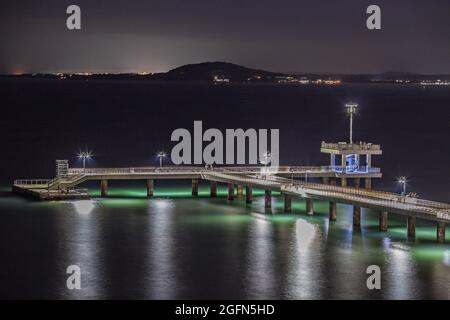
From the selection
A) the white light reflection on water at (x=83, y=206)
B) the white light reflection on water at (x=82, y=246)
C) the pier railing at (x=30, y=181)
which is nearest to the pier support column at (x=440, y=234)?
the white light reflection on water at (x=82, y=246)

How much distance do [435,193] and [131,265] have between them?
43.7 meters

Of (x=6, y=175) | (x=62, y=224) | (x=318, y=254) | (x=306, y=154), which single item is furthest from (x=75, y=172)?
(x=306, y=154)

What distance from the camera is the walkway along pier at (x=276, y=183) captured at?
7781cm

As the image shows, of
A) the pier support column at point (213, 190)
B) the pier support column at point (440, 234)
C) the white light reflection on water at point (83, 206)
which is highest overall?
the pier support column at point (213, 190)

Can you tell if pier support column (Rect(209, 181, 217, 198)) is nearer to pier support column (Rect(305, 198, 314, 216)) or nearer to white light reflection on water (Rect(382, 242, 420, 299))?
pier support column (Rect(305, 198, 314, 216))

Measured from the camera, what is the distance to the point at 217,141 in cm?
16200

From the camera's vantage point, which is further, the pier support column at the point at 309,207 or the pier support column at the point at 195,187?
the pier support column at the point at 195,187

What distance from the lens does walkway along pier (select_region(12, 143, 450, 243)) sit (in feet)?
255

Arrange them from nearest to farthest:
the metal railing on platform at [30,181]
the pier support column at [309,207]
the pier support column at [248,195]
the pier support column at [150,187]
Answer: the pier support column at [309,207] → the pier support column at [248,195] → the pier support column at [150,187] → the metal railing on platform at [30,181]

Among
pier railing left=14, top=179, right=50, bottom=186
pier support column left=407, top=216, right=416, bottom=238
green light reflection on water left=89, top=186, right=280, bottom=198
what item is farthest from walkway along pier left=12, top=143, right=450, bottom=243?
green light reflection on water left=89, top=186, right=280, bottom=198


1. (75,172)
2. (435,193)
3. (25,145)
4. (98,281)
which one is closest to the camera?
(98,281)

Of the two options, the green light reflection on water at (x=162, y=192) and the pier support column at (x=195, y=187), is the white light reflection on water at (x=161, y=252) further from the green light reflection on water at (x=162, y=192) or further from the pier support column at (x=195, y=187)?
the green light reflection on water at (x=162, y=192)
